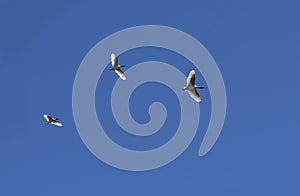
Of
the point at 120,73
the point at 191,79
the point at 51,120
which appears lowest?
the point at 51,120

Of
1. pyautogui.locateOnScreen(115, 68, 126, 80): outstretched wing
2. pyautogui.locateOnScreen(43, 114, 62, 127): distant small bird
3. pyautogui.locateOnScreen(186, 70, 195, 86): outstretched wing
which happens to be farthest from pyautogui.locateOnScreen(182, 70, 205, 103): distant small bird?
pyautogui.locateOnScreen(43, 114, 62, 127): distant small bird

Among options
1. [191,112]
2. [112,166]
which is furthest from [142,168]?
[191,112]

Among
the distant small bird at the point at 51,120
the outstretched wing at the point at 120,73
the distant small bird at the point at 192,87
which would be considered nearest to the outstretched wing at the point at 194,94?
the distant small bird at the point at 192,87

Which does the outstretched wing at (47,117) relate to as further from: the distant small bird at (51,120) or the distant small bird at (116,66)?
the distant small bird at (116,66)

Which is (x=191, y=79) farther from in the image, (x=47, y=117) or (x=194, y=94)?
(x=47, y=117)

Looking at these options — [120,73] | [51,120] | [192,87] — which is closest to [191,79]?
[192,87]

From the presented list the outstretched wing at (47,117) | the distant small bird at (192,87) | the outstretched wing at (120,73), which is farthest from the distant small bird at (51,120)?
the distant small bird at (192,87)

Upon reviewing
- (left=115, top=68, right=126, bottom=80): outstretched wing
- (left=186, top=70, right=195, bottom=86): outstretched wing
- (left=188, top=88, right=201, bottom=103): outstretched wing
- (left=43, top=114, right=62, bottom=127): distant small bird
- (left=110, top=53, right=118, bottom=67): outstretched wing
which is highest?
(left=110, top=53, right=118, bottom=67): outstretched wing

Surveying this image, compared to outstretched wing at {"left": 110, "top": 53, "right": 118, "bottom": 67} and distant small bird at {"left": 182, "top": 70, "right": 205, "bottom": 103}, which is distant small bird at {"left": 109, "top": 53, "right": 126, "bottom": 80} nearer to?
outstretched wing at {"left": 110, "top": 53, "right": 118, "bottom": 67}

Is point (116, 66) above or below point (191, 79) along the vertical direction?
above

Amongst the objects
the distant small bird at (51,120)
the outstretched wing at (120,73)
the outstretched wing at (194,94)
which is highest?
the outstretched wing at (120,73)

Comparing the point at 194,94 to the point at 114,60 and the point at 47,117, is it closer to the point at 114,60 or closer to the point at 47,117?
the point at 114,60

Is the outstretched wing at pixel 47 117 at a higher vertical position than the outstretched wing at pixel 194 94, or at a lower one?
lower

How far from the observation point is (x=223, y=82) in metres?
3.78
